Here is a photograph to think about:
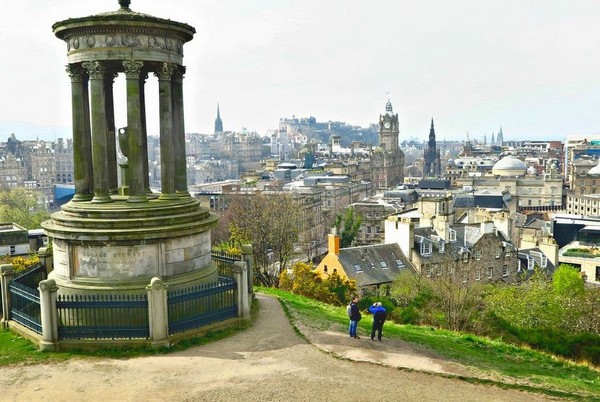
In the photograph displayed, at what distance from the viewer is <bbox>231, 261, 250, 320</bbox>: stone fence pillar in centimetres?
1975

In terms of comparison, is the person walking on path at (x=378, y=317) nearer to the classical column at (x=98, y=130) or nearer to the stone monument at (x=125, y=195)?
the stone monument at (x=125, y=195)

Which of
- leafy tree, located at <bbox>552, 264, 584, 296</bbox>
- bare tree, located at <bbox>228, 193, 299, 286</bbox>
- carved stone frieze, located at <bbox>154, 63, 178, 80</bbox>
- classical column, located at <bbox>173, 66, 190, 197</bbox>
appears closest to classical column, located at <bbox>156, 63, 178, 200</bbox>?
carved stone frieze, located at <bbox>154, 63, 178, 80</bbox>

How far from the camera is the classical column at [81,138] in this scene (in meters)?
21.5

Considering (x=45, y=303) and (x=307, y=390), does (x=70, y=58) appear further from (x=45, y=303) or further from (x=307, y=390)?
(x=307, y=390)

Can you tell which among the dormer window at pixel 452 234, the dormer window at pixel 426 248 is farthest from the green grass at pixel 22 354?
the dormer window at pixel 452 234

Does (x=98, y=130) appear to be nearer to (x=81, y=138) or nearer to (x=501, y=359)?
(x=81, y=138)

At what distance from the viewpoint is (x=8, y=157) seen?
171250 millimetres

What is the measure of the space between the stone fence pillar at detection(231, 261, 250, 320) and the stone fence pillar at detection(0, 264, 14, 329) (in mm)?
8142

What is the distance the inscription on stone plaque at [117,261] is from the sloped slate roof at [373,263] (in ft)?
94.1

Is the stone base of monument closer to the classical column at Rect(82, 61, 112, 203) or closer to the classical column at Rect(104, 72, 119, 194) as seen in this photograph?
the classical column at Rect(82, 61, 112, 203)

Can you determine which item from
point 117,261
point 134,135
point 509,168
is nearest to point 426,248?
point 134,135

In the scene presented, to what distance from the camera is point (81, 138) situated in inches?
855

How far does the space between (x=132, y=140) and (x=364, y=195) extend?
111954mm

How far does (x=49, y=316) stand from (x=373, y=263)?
3506cm
